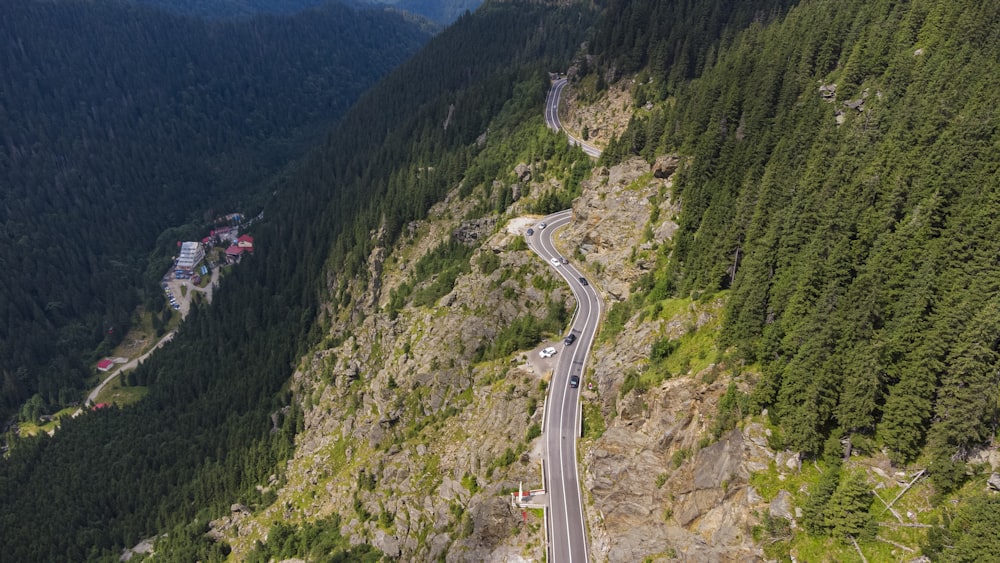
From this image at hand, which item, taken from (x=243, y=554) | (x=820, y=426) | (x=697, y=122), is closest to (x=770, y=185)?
(x=697, y=122)

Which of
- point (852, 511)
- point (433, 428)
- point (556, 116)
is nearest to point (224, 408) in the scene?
point (433, 428)

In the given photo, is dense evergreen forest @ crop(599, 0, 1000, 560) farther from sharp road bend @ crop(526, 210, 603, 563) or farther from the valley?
sharp road bend @ crop(526, 210, 603, 563)

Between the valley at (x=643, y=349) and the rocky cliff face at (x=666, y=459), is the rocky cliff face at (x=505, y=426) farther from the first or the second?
the valley at (x=643, y=349)

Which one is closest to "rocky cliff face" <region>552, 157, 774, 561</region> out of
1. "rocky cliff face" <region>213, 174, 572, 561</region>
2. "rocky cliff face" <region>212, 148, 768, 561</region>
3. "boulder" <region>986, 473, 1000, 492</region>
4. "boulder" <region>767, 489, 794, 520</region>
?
"rocky cliff face" <region>212, 148, 768, 561</region>

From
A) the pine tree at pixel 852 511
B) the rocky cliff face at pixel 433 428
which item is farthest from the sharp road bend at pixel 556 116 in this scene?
the pine tree at pixel 852 511

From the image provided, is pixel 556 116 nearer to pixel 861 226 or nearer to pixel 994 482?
pixel 861 226

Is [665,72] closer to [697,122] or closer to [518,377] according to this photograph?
[697,122]
